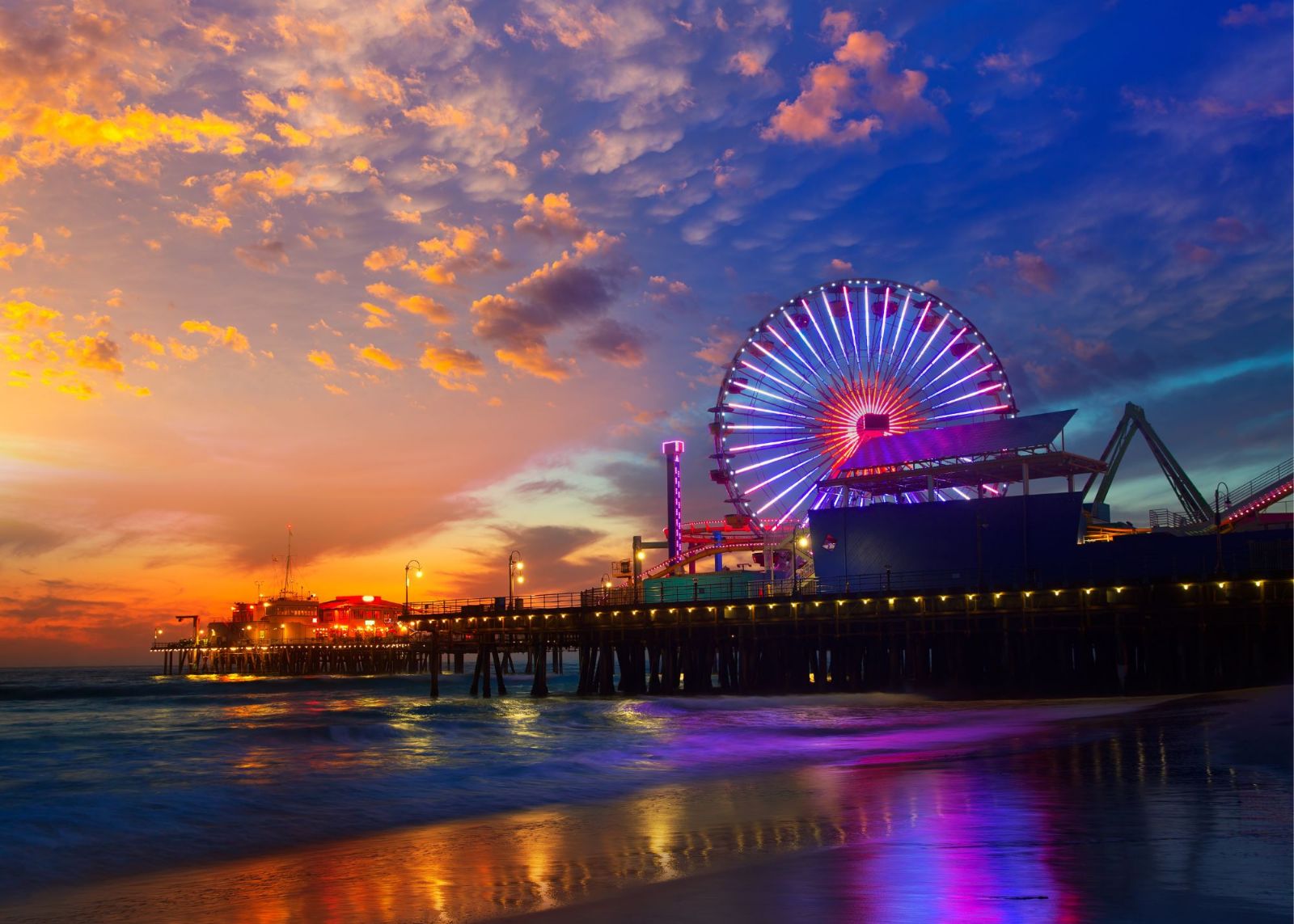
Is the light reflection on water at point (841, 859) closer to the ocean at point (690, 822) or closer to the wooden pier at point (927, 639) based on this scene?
the ocean at point (690, 822)

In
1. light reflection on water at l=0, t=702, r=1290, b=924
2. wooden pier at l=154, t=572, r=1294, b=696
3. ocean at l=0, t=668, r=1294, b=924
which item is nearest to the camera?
light reflection on water at l=0, t=702, r=1290, b=924

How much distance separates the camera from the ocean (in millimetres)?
10422

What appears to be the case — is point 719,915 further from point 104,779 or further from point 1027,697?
point 1027,697

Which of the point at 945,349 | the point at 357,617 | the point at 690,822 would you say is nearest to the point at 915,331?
the point at 945,349

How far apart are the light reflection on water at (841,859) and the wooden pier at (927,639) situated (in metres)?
24.2

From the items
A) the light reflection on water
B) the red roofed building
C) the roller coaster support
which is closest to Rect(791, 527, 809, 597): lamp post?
the roller coaster support

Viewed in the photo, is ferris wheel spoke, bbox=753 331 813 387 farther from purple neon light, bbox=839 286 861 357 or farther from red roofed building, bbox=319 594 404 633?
red roofed building, bbox=319 594 404 633

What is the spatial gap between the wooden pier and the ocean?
6060 millimetres

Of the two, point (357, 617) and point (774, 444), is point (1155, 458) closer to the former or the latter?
point (774, 444)

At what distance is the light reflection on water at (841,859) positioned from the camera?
9.67 metres

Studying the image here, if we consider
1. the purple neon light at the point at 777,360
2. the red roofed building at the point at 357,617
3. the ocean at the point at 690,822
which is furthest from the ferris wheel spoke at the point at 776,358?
the red roofed building at the point at 357,617

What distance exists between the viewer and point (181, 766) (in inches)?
1108

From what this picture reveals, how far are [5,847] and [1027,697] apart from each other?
38.4 m

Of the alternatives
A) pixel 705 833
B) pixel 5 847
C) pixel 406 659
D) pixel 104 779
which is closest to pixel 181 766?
pixel 104 779
